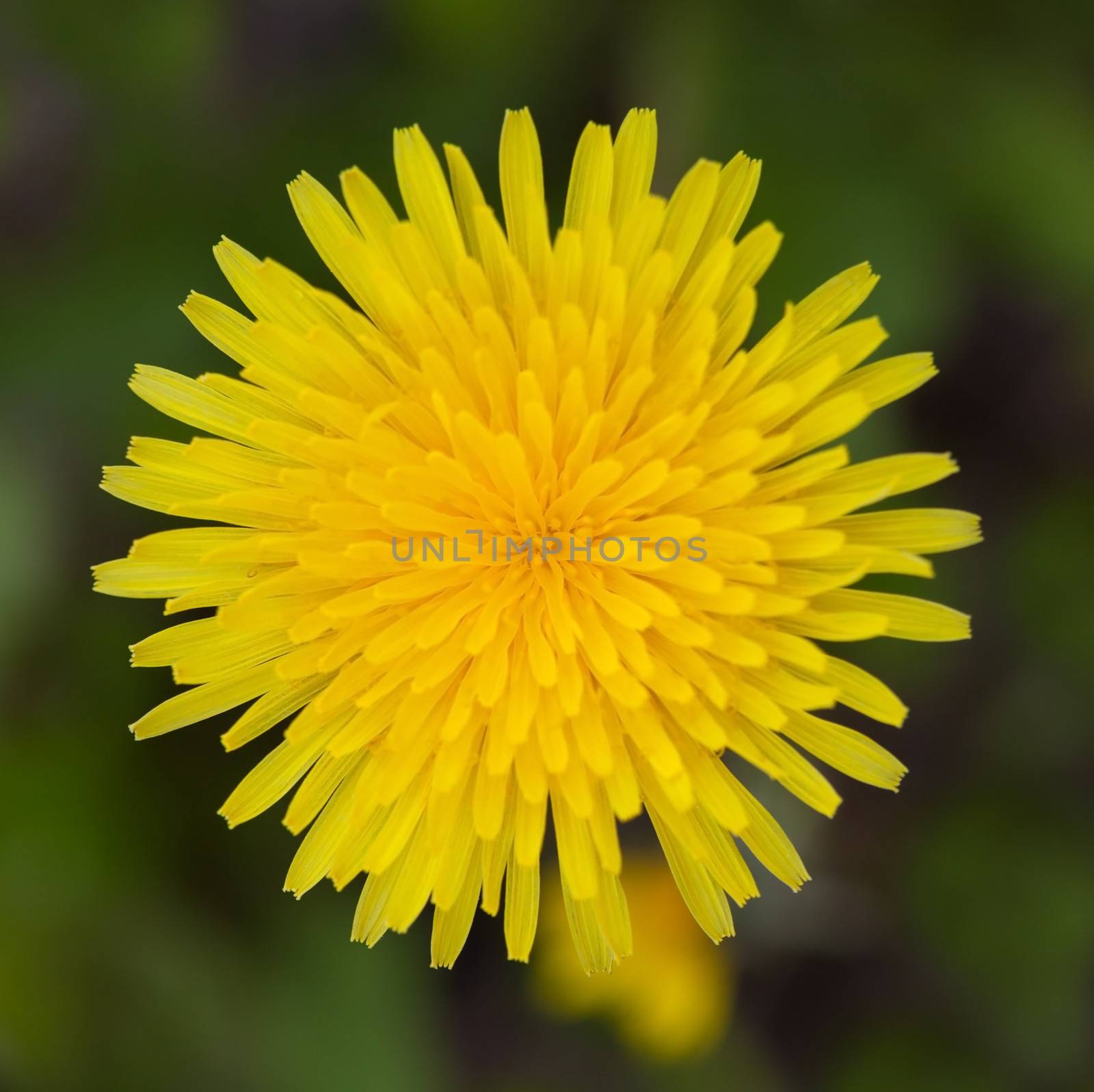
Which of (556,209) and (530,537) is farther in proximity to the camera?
(556,209)

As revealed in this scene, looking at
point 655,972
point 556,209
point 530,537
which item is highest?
point 556,209

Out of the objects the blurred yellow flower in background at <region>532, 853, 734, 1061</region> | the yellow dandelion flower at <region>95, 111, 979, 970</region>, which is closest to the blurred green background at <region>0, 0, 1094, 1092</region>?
the blurred yellow flower in background at <region>532, 853, 734, 1061</region>

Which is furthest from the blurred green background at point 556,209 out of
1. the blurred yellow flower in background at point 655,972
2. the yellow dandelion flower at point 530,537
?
the yellow dandelion flower at point 530,537

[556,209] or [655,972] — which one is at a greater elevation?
[556,209]

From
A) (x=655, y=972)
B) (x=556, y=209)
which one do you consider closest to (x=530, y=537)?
(x=556, y=209)

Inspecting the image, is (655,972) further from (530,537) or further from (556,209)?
(556,209)
